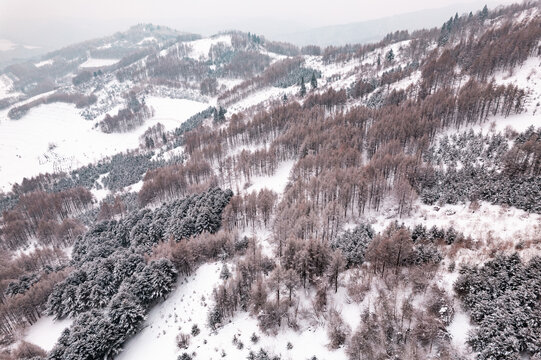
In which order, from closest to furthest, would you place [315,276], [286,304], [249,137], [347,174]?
[286,304], [315,276], [347,174], [249,137]

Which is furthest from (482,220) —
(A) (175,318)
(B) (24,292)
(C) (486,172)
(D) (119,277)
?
(B) (24,292)

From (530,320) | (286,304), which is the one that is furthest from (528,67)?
(286,304)

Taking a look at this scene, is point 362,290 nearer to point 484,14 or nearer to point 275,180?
point 275,180

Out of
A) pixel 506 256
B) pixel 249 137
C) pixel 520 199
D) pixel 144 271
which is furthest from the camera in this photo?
pixel 249 137

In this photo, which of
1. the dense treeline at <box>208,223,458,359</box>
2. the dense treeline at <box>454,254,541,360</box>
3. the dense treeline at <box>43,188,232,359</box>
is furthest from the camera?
the dense treeline at <box>43,188,232,359</box>

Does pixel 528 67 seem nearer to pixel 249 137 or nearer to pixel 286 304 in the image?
pixel 249 137

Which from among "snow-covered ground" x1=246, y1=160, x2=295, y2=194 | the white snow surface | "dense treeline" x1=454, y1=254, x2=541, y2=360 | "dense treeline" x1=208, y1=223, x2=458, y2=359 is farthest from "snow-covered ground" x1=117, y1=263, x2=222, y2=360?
"snow-covered ground" x1=246, y1=160, x2=295, y2=194

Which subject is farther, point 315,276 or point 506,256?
point 315,276

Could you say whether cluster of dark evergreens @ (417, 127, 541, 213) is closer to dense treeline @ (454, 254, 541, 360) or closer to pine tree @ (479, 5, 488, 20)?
dense treeline @ (454, 254, 541, 360)
